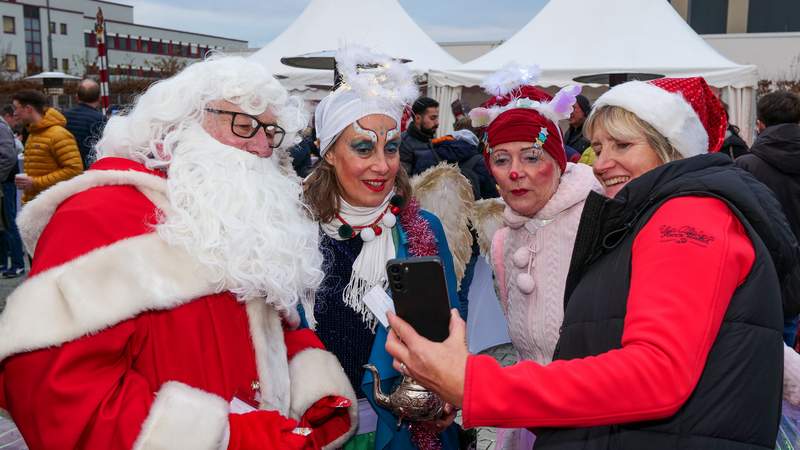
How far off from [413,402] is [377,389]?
8.1 inches

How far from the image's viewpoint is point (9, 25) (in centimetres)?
6162

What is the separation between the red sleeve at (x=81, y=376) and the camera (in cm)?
156

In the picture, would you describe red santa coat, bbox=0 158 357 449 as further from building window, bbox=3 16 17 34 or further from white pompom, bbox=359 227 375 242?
building window, bbox=3 16 17 34

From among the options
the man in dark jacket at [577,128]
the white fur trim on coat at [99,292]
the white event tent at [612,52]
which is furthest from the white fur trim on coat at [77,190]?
the white event tent at [612,52]

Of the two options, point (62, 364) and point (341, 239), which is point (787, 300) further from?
point (62, 364)

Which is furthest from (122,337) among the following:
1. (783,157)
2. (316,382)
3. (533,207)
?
(783,157)

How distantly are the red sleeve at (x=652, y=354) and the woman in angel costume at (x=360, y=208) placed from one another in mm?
1235

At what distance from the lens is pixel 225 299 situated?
1860mm

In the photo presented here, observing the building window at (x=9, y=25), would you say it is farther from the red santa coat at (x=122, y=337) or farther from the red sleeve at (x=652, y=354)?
the red sleeve at (x=652, y=354)

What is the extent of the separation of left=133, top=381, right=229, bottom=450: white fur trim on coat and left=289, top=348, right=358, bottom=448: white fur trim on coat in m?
0.39

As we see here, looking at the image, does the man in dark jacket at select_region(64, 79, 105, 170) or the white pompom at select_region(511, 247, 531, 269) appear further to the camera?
the man in dark jacket at select_region(64, 79, 105, 170)

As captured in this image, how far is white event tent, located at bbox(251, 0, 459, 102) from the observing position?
11328mm

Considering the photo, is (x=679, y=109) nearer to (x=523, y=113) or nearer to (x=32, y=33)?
(x=523, y=113)

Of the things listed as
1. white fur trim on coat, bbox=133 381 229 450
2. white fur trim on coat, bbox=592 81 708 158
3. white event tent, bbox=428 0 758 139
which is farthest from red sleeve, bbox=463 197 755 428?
white event tent, bbox=428 0 758 139
